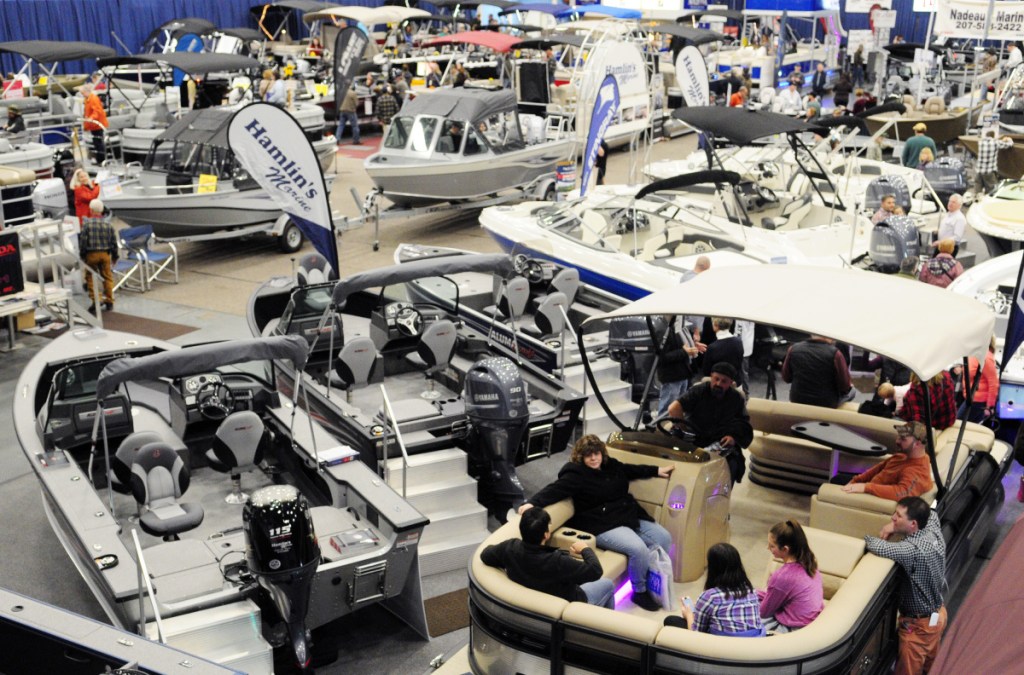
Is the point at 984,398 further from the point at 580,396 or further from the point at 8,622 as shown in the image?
the point at 8,622

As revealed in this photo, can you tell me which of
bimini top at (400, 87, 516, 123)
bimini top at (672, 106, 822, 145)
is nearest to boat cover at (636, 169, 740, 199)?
bimini top at (672, 106, 822, 145)

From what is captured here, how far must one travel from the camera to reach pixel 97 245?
12.3 metres

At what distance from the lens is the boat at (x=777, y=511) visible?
16.7ft

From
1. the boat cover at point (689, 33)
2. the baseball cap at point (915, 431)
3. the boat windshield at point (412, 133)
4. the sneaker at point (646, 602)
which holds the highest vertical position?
the boat cover at point (689, 33)

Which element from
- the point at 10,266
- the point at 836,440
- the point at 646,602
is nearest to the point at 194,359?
the point at 646,602

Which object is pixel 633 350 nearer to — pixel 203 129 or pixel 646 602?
pixel 646 602

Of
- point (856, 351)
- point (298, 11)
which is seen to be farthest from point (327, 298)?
point (298, 11)

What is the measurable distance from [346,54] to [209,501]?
14139 mm

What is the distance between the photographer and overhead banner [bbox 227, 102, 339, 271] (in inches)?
420

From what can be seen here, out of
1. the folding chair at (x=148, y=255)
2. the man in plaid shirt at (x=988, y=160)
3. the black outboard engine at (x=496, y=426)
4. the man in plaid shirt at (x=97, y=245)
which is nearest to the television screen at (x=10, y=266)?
the man in plaid shirt at (x=97, y=245)

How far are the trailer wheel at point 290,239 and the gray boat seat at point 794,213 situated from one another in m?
6.04

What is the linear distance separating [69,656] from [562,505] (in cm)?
306

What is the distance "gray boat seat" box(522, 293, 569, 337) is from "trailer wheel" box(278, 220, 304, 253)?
5.70 metres

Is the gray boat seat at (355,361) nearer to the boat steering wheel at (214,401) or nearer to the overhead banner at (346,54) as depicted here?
the boat steering wheel at (214,401)
